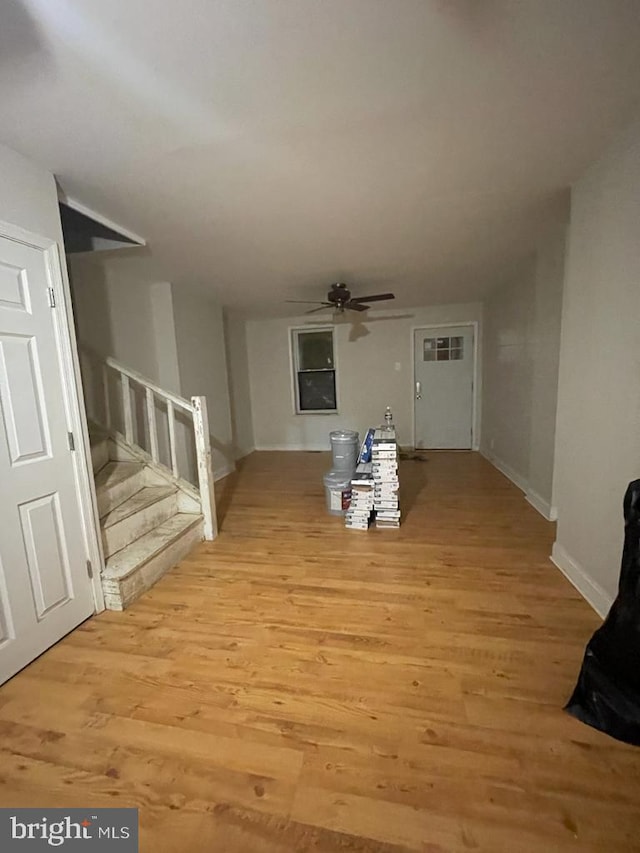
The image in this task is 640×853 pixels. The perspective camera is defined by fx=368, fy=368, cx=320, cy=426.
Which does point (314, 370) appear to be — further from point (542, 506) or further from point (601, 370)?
point (601, 370)

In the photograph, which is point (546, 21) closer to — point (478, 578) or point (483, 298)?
point (478, 578)

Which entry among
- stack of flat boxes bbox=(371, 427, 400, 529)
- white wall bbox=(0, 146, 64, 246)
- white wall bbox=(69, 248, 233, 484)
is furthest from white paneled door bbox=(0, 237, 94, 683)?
stack of flat boxes bbox=(371, 427, 400, 529)

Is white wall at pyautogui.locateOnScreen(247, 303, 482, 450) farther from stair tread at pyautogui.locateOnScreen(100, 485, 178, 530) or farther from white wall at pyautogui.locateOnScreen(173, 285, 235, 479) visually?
stair tread at pyautogui.locateOnScreen(100, 485, 178, 530)

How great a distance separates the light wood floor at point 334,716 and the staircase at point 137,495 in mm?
195

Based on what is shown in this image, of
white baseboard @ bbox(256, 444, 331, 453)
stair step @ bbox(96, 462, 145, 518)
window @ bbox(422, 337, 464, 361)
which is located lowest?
white baseboard @ bbox(256, 444, 331, 453)

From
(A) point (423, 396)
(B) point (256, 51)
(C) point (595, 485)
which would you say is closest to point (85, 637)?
(B) point (256, 51)

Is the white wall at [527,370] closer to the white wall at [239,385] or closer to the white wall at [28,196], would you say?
the white wall at [28,196]

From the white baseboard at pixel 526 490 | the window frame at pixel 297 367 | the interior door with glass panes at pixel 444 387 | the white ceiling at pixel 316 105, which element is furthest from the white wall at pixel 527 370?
the window frame at pixel 297 367

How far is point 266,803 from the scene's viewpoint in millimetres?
1123

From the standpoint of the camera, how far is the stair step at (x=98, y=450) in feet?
10.1

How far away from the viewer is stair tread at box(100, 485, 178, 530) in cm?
252

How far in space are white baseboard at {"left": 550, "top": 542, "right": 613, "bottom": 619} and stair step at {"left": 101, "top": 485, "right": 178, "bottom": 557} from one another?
285 centimetres

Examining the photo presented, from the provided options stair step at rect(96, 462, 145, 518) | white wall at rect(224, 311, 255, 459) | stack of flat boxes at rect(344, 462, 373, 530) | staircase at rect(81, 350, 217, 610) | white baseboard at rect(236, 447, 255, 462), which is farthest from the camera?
white baseboard at rect(236, 447, 255, 462)

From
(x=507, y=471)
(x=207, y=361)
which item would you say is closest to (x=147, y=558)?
(x=207, y=361)
